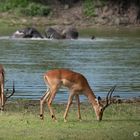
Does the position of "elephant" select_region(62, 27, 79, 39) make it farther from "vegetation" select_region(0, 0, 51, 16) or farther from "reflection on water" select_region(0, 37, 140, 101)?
"vegetation" select_region(0, 0, 51, 16)

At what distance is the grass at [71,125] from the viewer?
1674 centimetres

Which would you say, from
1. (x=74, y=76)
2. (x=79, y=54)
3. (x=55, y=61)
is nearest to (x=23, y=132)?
(x=74, y=76)

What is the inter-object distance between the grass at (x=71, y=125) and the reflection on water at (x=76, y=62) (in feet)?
14.7

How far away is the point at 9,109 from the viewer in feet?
73.1

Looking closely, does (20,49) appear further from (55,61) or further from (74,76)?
(74,76)

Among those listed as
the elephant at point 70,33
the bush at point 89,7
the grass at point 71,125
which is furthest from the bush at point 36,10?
the grass at point 71,125

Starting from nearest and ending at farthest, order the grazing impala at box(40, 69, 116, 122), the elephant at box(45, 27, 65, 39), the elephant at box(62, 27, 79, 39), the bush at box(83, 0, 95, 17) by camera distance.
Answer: the grazing impala at box(40, 69, 116, 122) < the elephant at box(62, 27, 79, 39) < the elephant at box(45, 27, 65, 39) < the bush at box(83, 0, 95, 17)

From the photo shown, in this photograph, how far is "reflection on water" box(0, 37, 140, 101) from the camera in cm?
2953

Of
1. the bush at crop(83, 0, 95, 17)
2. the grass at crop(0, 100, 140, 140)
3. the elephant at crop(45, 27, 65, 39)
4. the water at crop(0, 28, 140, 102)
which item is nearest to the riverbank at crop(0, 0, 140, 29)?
the bush at crop(83, 0, 95, 17)

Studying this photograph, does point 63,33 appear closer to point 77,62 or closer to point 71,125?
point 77,62

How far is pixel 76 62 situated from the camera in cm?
3925

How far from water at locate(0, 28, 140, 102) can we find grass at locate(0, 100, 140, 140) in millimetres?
4172

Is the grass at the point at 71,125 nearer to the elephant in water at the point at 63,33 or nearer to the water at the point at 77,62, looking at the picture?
the water at the point at 77,62

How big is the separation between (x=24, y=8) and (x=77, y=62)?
3086 centimetres
